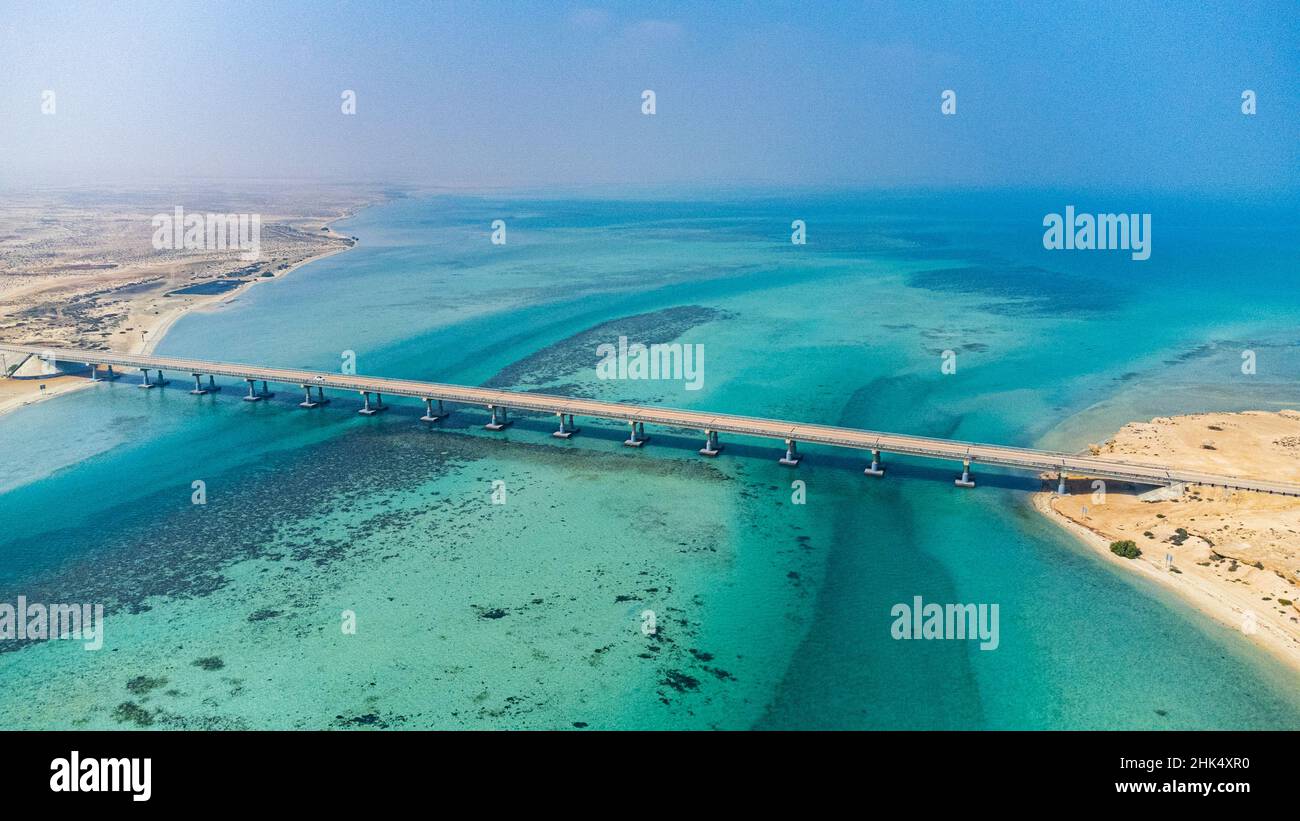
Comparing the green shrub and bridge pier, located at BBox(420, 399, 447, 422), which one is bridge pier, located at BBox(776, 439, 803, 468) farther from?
bridge pier, located at BBox(420, 399, 447, 422)

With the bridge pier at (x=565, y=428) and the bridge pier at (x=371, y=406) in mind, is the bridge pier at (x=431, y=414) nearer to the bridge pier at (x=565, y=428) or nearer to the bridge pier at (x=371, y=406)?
the bridge pier at (x=371, y=406)

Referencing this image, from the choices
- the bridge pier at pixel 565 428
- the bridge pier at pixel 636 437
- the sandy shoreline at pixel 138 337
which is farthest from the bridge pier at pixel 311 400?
the bridge pier at pixel 636 437

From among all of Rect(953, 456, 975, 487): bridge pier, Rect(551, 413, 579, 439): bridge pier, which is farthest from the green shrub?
Rect(551, 413, 579, 439): bridge pier

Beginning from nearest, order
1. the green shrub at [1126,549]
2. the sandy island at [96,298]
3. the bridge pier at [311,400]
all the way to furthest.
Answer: the green shrub at [1126,549] < the bridge pier at [311,400] < the sandy island at [96,298]

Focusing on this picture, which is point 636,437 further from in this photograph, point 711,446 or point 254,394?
point 254,394

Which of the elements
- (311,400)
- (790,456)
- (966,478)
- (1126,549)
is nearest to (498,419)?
(311,400)

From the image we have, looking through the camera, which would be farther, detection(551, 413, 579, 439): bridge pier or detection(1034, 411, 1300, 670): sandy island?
detection(551, 413, 579, 439): bridge pier

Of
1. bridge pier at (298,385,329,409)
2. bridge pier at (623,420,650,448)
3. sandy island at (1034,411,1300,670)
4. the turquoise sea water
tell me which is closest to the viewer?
the turquoise sea water
